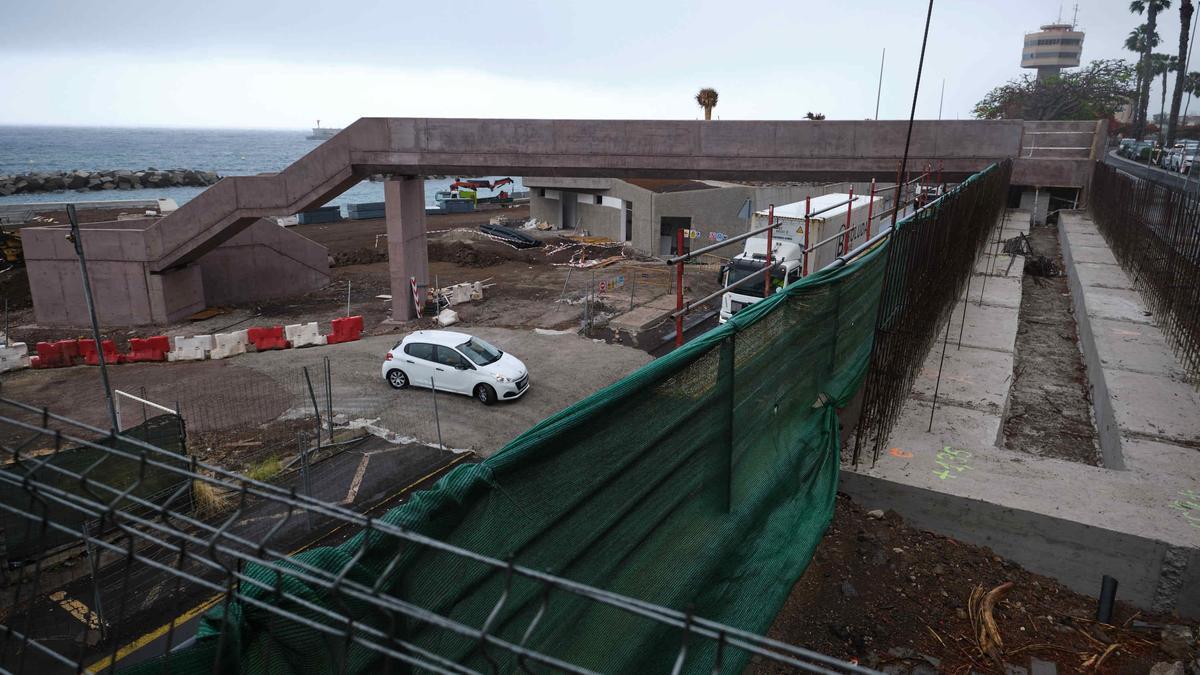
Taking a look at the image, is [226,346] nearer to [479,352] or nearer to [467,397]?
[467,397]

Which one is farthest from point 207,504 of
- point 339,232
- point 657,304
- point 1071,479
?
point 339,232

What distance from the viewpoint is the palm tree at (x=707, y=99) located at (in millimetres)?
55250

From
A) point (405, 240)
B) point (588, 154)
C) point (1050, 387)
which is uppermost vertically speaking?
point (588, 154)

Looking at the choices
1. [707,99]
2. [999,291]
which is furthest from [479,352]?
[707,99]

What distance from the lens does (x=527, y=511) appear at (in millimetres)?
3127

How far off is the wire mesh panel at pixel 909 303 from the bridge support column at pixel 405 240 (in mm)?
20440

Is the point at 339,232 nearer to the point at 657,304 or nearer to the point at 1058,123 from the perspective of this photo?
the point at 657,304

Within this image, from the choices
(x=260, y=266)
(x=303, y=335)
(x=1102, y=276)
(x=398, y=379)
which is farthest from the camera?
(x=260, y=266)

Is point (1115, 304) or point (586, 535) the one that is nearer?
point (586, 535)

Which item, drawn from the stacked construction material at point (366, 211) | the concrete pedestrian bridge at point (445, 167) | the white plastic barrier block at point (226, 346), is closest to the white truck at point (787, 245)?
the concrete pedestrian bridge at point (445, 167)

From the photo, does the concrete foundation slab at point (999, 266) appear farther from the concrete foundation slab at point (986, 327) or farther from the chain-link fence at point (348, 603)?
the chain-link fence at point (348, 603)

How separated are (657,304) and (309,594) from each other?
28.3m

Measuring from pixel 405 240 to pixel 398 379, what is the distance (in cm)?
955

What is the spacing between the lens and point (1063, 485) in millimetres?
7016
